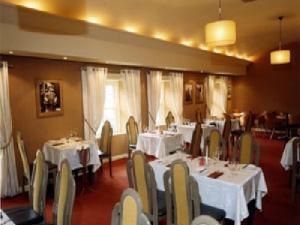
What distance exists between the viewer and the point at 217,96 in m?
11.4

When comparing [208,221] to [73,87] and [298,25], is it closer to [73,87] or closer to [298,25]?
[73,87]

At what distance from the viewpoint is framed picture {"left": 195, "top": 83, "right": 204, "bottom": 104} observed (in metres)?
10.2

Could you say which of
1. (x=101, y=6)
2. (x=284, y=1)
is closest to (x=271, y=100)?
(x=284, y=1)

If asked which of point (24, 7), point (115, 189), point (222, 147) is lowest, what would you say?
point (115, 189)

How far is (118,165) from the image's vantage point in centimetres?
669

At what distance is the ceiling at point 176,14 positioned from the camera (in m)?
4.50

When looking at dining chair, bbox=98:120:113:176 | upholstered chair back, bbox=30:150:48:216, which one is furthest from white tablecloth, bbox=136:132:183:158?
upholstered chair back, bbox=30:150:48:216

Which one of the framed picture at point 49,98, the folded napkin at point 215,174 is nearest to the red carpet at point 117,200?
the folded napkin at point 215,174

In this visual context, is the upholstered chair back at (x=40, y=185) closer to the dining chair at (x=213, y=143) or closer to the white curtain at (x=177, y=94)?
the dining chair at (x=213, y=143)

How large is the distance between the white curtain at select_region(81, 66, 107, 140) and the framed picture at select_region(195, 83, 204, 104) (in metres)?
4.61

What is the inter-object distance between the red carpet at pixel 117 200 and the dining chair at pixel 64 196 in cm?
142

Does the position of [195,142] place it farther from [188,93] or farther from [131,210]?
[188,93]

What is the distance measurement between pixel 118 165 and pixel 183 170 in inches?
171

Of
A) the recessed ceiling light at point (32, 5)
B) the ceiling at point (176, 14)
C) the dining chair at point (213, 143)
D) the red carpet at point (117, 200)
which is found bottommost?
the red carpet at point (117, 200)
